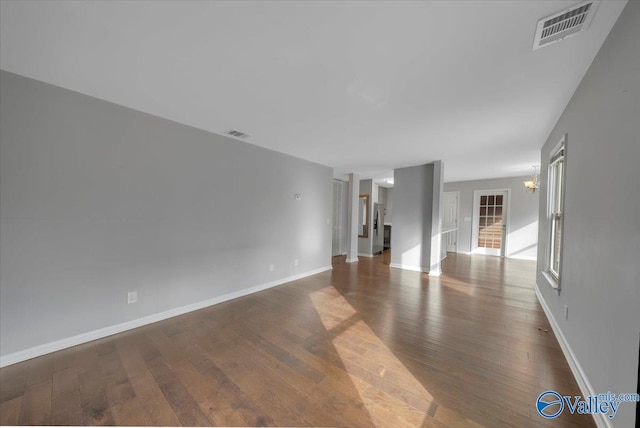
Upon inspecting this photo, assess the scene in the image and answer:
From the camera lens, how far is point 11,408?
163cm

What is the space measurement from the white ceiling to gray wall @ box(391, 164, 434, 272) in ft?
8.11

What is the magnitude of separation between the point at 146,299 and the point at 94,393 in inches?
46.7

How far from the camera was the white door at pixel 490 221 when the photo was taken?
7730 millimetres

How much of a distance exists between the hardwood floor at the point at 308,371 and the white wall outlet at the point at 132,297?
340mm

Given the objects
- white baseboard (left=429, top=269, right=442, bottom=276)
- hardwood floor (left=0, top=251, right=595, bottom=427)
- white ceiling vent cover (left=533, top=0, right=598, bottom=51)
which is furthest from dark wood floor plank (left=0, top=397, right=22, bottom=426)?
white baseboard (left=429, top=269, right=442, bottom=276)

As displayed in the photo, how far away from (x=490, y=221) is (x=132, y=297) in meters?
9.53

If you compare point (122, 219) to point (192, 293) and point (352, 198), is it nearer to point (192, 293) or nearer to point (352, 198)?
point (192, 293)

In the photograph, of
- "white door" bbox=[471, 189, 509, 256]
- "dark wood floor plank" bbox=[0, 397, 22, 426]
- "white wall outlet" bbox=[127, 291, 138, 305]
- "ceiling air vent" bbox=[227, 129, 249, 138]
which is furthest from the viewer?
"white door" bbox=[471, 189, 509, 256]

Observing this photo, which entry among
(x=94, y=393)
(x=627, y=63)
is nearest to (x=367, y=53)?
(x=627, y=63)

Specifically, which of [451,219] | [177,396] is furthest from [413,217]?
[177,396]

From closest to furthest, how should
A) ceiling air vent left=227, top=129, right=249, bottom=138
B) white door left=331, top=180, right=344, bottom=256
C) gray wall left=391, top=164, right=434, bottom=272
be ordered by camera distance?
ceiling air vent left=227, top=129, right=249, bottom=138, gray wall left=391, top=164, right=434, bottom=272, white door left=331, top=180, right=344, bottom=256

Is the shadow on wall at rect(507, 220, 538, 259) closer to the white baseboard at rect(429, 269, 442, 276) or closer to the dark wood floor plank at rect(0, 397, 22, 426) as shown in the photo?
the white baseboard at rect(429, 269, 442, 276)

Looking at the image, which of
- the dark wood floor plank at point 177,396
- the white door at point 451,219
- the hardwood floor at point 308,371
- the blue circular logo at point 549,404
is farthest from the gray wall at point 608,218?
the white door at point 451,219

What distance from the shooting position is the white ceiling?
56.1 inches
